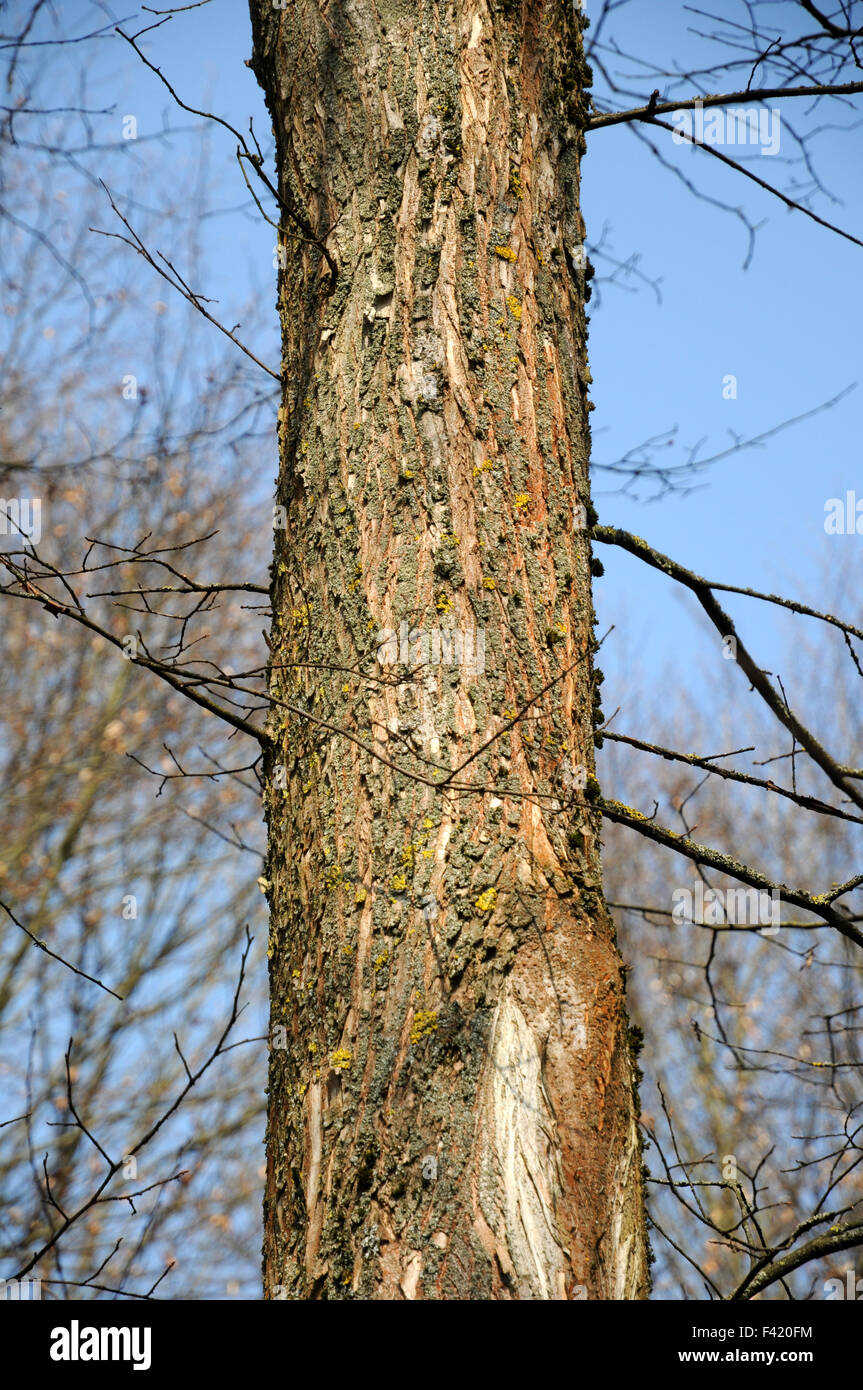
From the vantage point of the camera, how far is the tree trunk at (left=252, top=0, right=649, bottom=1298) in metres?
1.62

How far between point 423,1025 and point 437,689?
552 millimetres

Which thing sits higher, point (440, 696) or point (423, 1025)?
point (440, 696)

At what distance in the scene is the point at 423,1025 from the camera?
1667mm

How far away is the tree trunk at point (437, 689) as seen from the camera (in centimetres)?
162

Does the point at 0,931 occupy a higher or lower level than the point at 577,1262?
higher

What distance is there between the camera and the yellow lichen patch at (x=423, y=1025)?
1660 millimetres

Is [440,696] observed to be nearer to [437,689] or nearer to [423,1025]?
[437,689]

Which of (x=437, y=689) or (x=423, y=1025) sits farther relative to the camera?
(x=437, y=689)

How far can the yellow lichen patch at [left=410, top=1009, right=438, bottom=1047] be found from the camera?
166cm

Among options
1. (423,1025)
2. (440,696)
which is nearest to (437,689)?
(440,696)

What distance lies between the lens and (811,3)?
2.59 meters

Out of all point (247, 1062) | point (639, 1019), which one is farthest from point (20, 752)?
point (639, 1019)

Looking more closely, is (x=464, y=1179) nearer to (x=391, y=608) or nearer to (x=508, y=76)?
(x=391, y=608)
